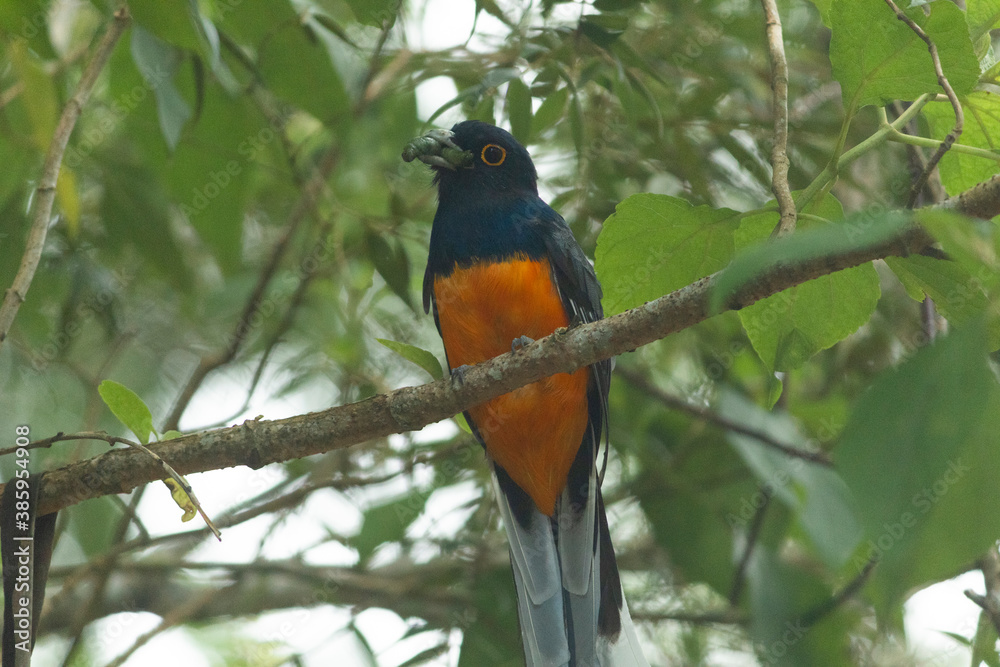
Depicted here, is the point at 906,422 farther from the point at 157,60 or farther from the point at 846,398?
the point at 846,398

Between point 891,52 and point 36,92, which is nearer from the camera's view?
point 891,52

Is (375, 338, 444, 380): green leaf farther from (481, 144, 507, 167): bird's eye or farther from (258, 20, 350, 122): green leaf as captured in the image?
(481, 144, 507, 167): bird's eye

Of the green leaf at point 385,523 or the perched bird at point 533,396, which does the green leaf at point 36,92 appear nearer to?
the perched bird at point 533,396

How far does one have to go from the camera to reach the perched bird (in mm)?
3014

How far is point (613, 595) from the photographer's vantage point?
3.07m

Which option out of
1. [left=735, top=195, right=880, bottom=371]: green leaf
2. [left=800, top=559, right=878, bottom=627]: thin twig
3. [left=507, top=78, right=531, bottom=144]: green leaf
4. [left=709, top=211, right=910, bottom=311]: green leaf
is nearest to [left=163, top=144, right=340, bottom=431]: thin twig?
[left=507, top=78, right=531, bottom=144]: green leaf

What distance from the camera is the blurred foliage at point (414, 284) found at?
2.28 meters

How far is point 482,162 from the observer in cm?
352

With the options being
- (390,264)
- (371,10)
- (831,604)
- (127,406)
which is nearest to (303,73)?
(390,264)

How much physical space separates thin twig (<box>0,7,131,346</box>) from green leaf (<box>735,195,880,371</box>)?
1.60 meters

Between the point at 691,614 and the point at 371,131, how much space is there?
8.21 ft

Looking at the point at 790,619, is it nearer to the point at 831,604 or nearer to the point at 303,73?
the point at 831,604

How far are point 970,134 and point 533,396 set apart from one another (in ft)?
5.48

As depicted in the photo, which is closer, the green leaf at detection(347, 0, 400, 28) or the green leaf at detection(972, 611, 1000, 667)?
the green leaf at detection(972, 611, 1000, 667)
